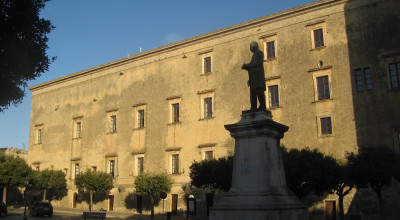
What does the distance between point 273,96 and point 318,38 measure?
485 centimetres

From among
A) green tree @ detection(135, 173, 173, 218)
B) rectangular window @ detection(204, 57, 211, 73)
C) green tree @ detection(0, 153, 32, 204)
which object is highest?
rectangular window @ detection(204, 57, 211, 73)

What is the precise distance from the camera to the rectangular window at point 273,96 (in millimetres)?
29078

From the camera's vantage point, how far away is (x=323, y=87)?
1073 inches

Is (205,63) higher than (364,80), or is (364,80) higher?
(205,63)

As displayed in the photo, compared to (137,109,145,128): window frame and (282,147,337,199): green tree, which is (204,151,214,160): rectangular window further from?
(282,147,337,199): green tree

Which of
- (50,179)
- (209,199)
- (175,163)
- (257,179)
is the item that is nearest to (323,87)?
(209,199)

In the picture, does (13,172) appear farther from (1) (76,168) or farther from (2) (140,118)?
(2) (140,118)

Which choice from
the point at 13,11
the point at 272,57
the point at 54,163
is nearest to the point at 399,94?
the point at 272,57

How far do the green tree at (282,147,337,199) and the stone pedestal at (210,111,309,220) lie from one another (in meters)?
9.26

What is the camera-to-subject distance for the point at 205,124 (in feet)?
105

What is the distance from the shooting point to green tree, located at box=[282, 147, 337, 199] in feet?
68.6

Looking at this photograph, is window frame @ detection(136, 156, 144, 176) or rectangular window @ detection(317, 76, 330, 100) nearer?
rectangular window @ detection(317, 76, 330, 100)

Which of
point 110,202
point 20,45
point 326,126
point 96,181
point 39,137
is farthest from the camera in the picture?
point 39,137

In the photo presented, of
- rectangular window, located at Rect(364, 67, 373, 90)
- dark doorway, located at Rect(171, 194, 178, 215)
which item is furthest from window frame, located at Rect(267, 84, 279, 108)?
dark doorway, located at Rect(171, 194, 178, 215)
